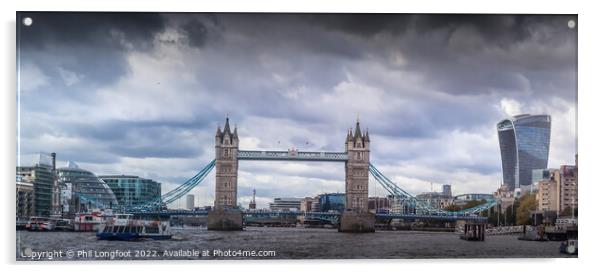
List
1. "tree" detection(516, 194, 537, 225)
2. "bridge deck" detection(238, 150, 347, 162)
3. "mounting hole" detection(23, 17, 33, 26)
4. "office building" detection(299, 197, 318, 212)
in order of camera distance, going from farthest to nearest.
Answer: "office building" detection(299, 197, 318, 212) < "tree" detection(516, 194, 537, 225) < "bridge deck" detection(238, 150, 347, 162) < "mounting hole" detection(23, 17, 33, 26)

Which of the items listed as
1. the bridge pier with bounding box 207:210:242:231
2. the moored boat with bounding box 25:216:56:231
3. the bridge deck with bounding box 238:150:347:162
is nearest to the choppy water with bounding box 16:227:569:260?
the moored boat with bounding box 25:216:56:231

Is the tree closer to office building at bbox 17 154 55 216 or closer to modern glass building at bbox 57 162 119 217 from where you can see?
modern glass building at bbox 57 162 119 217

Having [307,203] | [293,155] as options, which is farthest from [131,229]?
[307,203]

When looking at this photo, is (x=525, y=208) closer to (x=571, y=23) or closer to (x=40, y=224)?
(x=571, y=23)

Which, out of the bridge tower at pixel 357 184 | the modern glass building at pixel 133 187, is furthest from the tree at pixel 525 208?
the modern glass building at pixel 133 187

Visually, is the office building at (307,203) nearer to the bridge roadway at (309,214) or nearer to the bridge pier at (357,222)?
the bridge roadway at (309,214)

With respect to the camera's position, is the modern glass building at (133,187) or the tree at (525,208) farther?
the tree at (525,208)
